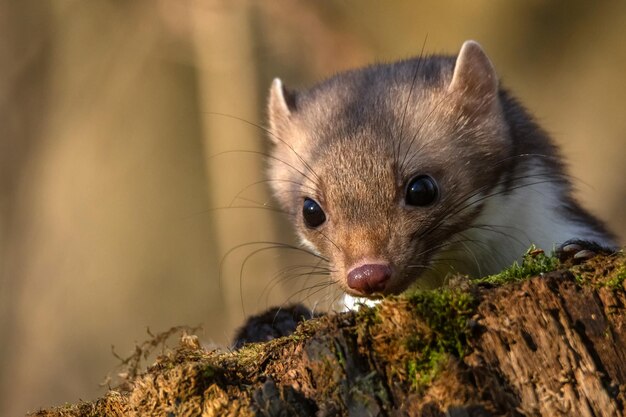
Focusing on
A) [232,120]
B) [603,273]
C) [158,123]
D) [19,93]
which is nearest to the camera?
[603,273]

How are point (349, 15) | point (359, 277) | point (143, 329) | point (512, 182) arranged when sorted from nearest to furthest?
1. point (359, 277)
2. point (512, 182)
3. point (349, 15)
4. point (143, 329)

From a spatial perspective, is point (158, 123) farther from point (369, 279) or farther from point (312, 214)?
point (369, 279)

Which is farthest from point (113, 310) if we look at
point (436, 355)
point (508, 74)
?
point (436, 355)

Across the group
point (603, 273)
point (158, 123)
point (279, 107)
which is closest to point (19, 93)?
point (158, 123)

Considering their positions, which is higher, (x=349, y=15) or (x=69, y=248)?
(x=349, y=15)

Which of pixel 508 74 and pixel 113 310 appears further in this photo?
pixel 113 310

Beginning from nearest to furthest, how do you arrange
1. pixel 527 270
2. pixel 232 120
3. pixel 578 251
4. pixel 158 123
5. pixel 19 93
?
pixel 527 270 < pixel 578 251 < pixel 232 120 < pixel 19 93 < pixel 158 123

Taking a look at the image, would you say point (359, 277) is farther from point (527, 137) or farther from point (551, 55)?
point (551, 55)

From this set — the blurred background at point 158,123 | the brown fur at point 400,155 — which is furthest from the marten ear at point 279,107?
the blurred background at point 158,123
